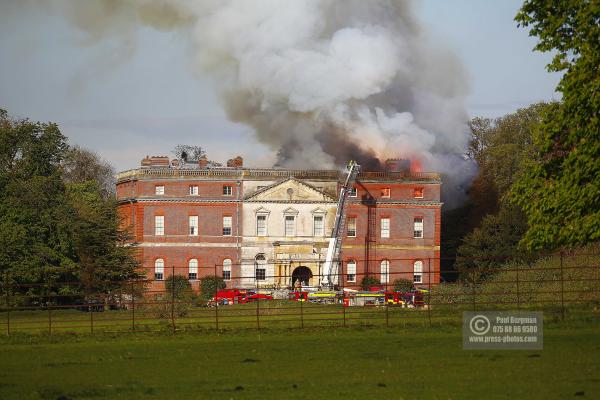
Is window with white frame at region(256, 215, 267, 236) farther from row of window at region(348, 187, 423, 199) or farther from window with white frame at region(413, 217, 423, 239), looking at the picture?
window with white frame at region(413, 217, 423, 239)

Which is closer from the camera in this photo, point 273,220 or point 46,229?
point 46,229

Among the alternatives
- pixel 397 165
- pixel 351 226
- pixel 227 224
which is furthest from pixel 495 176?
pixel 227 224

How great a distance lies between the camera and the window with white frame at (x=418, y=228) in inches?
3342

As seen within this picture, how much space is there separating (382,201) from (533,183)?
5589 cm

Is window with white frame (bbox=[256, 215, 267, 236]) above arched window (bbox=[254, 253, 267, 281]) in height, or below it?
above

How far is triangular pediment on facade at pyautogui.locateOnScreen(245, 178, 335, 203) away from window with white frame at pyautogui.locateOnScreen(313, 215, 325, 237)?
4.04 feet

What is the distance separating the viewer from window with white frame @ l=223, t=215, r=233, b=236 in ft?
272

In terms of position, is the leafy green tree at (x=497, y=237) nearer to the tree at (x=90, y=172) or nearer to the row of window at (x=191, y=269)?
the row of window at (x=191, y=269)

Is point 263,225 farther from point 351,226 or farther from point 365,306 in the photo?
point 365,306

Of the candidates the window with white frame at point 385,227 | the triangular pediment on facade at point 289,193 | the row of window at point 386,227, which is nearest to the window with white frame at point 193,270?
the triangular pediment on facade at point 289,193

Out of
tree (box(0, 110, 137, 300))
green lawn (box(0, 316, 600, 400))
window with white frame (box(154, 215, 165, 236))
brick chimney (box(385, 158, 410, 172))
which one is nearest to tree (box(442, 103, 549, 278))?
brick chimney (box(385, 158, 410, 172))

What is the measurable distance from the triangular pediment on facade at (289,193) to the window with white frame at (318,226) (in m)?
1.23

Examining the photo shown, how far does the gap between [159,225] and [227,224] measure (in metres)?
4.61

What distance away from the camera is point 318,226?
8312 cm
